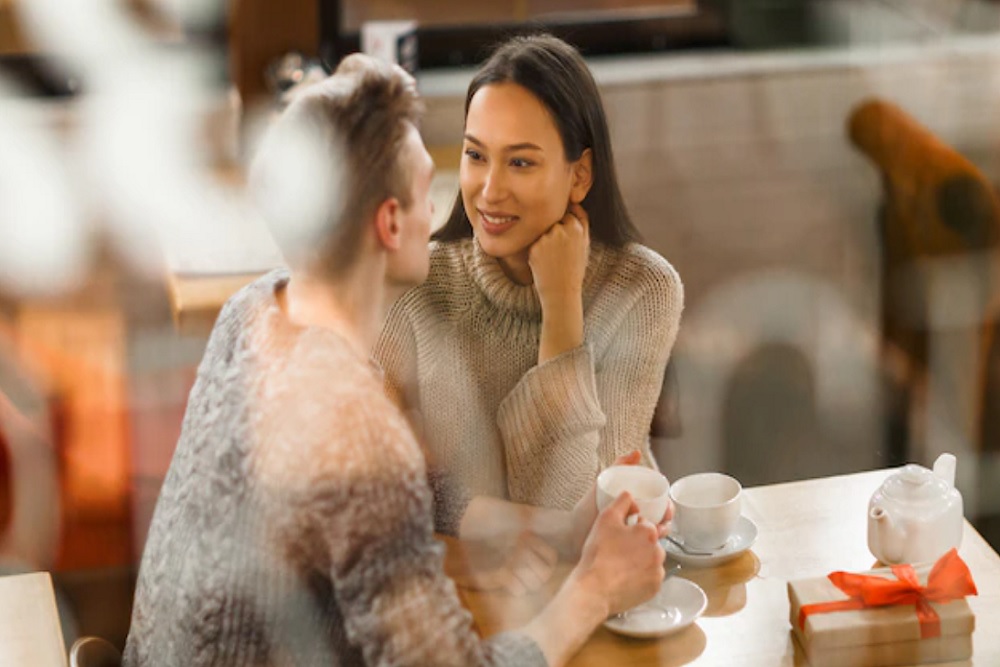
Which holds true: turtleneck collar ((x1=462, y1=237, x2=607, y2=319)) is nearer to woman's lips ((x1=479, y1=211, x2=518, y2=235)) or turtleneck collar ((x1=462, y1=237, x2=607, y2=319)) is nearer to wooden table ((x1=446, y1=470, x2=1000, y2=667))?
woman's lips ((x1=479, y1=211, x2=518, y2=235))

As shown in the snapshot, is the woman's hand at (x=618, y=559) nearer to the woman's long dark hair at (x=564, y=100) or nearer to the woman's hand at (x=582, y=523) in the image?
the woman's hand at (x=582, y=523)

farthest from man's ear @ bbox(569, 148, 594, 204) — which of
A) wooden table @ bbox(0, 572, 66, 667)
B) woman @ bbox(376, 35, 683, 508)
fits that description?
wooden table @ bbox(0, 572, 66, 667)

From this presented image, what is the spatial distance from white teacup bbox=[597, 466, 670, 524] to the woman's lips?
0.72ft

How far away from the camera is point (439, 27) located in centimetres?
207

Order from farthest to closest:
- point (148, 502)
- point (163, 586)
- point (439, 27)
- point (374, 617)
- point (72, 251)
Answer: point (439, 27)
point (72, 251)
point (148, 502)
point (163, 586)
point (374, 617)

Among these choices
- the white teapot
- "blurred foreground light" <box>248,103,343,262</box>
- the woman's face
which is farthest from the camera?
the white teapot

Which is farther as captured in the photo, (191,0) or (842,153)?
(842,153)

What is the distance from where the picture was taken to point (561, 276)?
984mm

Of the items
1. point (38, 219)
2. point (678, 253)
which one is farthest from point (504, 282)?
point (678, 253)

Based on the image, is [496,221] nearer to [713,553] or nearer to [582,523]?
[582,523]

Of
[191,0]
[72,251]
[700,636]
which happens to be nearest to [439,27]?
[191,0]

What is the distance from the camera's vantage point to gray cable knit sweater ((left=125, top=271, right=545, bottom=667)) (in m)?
0.82

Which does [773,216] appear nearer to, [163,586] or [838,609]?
[838,609]

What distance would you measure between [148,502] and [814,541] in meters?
0.81
